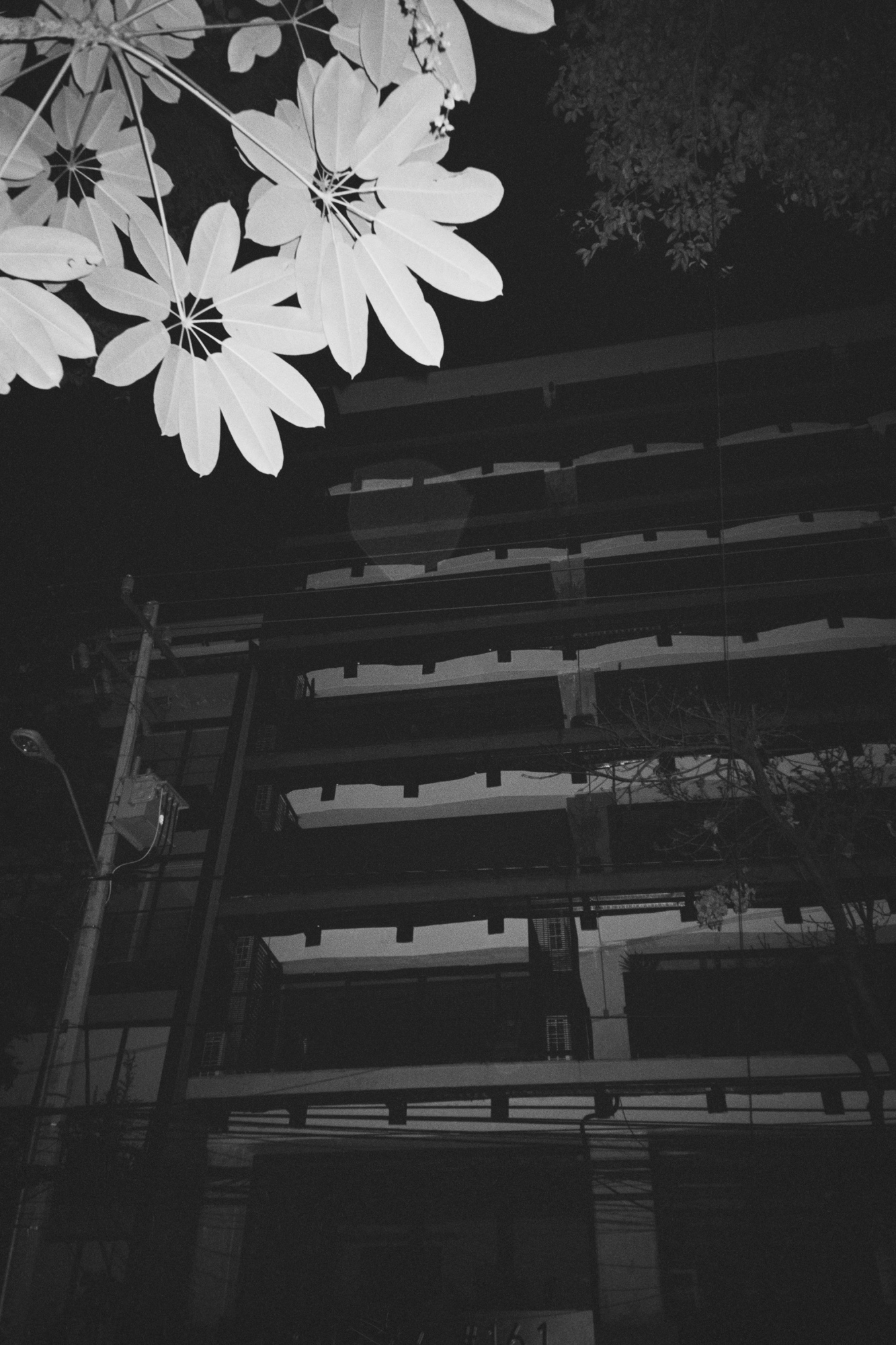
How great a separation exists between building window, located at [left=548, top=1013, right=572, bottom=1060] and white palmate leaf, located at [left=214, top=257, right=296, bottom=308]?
1110cm

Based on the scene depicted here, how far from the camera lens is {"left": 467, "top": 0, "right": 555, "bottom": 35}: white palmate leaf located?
0.95 metres

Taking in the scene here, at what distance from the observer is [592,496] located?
16.2 m

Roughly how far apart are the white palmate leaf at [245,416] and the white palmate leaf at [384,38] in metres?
0.41

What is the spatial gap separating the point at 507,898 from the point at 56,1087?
22.3ft

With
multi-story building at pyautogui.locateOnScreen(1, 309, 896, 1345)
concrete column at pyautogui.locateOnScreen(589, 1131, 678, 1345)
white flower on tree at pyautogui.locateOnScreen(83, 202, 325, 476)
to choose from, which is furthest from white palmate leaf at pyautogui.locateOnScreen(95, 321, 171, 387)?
concrete column at pyautogui.locateOnScreen(589, 1131, 678, 1345)

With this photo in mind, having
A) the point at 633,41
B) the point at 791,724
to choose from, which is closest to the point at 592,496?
the point at 791,724

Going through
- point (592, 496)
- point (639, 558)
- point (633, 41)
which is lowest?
point (633, 41)

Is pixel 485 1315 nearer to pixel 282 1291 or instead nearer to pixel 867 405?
pixel 282 1291

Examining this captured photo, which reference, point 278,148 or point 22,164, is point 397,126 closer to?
point 278,148

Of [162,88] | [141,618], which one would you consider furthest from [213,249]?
[141,618]

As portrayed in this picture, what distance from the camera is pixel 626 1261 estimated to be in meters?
9.72

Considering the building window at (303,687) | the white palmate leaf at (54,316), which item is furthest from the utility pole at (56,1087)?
the building window at (303,687)

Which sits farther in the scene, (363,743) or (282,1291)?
(363,743)

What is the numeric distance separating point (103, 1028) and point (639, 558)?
1163 centimetres
